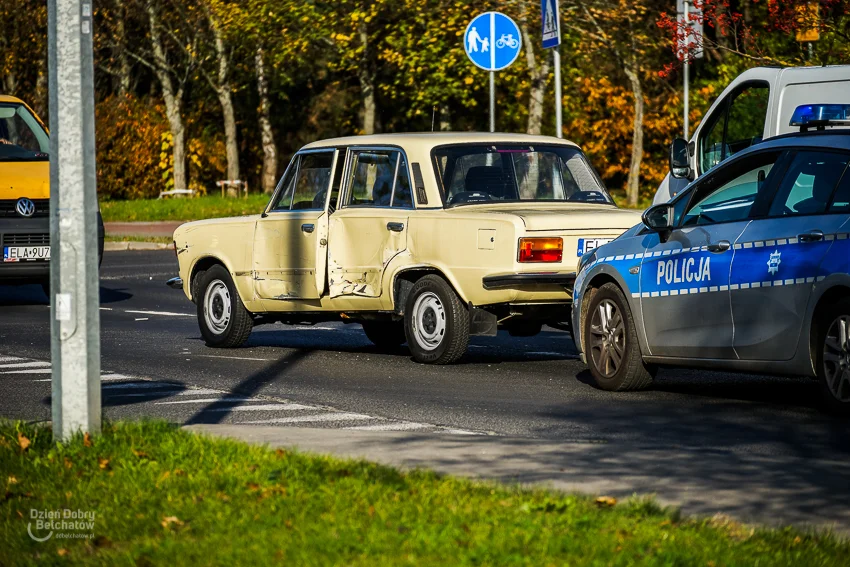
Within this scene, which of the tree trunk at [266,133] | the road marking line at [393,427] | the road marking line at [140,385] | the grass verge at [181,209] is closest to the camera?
the road marking line at [393,427]

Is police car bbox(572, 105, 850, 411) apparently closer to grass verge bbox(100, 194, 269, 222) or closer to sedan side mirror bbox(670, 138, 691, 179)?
sedan side mirror bbox(670, 138, 691, 179)

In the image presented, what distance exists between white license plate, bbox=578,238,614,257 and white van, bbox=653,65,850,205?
1.36 metres

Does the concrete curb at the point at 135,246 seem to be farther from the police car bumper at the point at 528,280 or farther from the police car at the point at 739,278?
the police car at the point at 739,278

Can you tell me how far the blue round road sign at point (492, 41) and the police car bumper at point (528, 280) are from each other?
7.37 meters

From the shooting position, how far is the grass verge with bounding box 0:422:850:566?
5438mm

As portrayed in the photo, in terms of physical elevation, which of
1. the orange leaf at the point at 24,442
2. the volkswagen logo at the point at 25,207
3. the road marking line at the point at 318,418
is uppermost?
the volkswagen logo at the point at 25,207

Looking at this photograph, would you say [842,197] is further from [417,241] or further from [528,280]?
[417,241]

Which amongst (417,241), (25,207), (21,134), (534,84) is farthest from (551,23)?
(534,84)

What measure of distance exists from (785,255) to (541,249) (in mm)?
2758

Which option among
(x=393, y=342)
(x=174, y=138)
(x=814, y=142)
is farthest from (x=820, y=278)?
(x=174, y=138)

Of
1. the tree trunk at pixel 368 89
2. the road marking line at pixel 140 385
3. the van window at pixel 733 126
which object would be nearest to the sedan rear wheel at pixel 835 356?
the road marking line at pixel 140 385

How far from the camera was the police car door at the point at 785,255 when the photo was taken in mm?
8898

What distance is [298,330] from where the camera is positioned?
16266 millimetres

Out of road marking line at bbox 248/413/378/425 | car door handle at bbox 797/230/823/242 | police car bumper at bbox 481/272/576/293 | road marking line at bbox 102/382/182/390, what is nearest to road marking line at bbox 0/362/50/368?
road marking line at bbox 102/382/182/390
